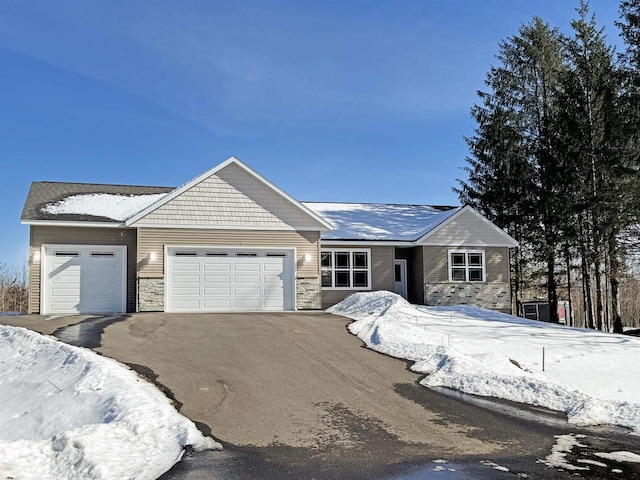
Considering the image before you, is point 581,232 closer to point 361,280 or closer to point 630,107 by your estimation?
point 630,107

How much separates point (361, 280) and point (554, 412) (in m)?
13.8

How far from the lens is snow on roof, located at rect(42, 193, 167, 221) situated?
1941 cm

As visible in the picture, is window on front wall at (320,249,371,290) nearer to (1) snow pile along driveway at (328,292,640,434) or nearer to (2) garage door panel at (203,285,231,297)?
(1) snow pile along driveway at (328,292,640,434)

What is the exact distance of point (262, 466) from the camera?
601 centimetres

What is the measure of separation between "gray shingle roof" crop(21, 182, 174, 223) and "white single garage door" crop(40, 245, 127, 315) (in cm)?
100

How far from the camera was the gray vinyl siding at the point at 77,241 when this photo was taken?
60.5 ft

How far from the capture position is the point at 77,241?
19.0 metres

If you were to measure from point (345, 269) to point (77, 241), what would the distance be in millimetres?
10003

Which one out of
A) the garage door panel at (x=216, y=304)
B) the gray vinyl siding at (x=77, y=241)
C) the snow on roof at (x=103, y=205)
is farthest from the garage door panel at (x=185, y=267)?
the snow on roof at (x=103, y=205)

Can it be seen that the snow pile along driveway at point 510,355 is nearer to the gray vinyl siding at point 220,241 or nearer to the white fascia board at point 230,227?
the gray vinyl siding at point 220,241

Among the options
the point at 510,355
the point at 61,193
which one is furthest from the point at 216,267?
the point at 510,355

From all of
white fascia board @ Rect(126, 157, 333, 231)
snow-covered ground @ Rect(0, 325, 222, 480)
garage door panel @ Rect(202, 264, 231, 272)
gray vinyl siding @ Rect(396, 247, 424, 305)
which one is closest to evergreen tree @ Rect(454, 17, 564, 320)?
gray vinyl siding @ Rect(396, 247, 424, 305)

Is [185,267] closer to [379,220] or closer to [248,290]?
[248,290]

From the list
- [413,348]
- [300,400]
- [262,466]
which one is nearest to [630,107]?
[413,348]
